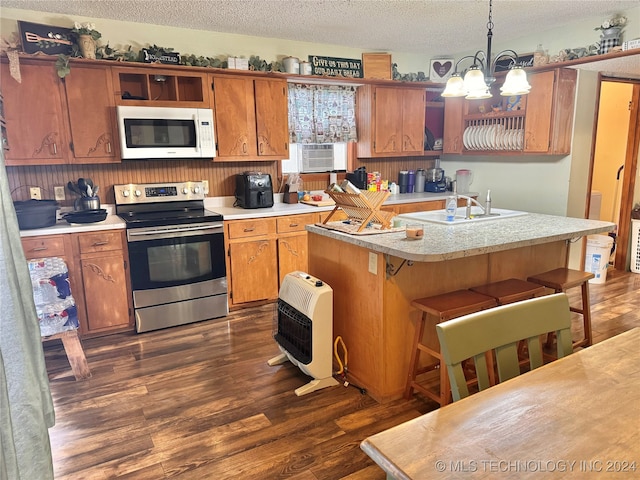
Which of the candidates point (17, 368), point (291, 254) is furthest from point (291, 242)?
point (17, 368)

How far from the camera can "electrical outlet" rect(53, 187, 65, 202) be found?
3693 mm

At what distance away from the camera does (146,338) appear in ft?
11.6

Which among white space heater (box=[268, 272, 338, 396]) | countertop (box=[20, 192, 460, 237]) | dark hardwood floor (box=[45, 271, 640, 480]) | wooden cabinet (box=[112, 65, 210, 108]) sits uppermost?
wooden cabinet (box=[112, 65, 210, 108])

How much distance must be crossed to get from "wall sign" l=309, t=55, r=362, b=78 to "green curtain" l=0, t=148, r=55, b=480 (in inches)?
151

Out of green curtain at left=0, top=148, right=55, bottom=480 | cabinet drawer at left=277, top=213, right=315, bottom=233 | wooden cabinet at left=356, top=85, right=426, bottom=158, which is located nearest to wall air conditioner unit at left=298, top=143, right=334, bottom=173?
wooden cabinet at left=356, top=85, right=426, bottom=158

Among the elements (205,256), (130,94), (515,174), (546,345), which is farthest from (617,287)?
(130,94)

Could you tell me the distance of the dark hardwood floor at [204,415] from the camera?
6.84ft

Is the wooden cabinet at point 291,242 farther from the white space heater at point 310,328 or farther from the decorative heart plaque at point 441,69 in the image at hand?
the decorative heart plaque at point 441,69

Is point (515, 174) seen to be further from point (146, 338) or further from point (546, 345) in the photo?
point (146, 338)

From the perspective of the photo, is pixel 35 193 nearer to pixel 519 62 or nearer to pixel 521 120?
pixel 521 120

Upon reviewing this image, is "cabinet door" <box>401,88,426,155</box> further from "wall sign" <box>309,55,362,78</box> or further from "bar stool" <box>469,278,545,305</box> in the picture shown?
"bar stool" <box>469,278,545,305</box>

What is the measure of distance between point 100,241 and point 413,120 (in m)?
3.45

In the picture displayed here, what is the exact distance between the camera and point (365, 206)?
2742 mm

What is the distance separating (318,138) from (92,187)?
7.39 feet
